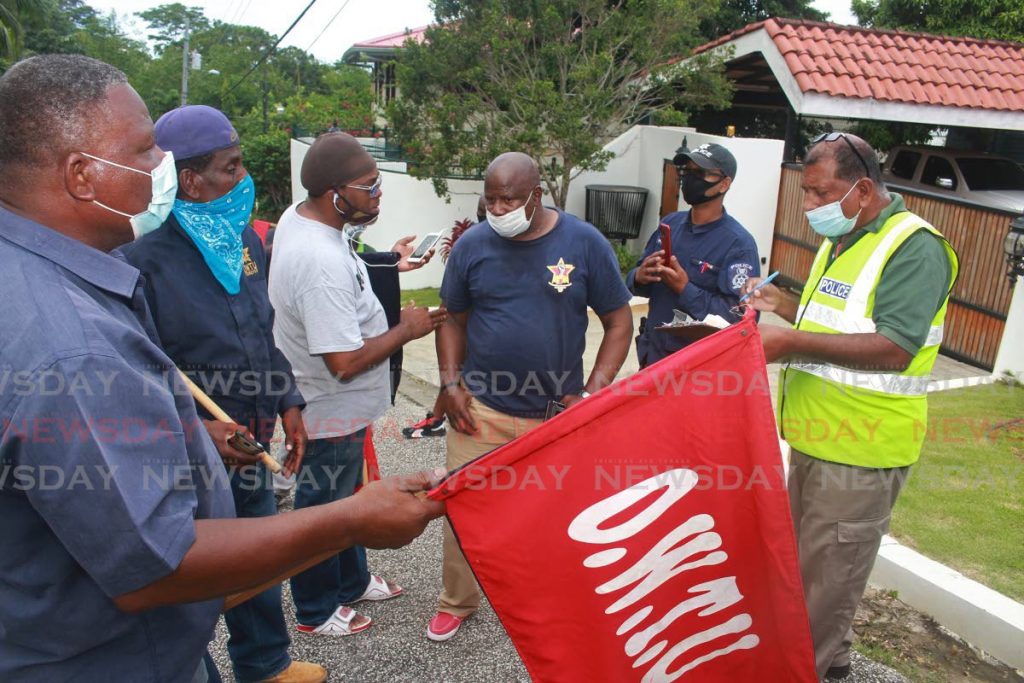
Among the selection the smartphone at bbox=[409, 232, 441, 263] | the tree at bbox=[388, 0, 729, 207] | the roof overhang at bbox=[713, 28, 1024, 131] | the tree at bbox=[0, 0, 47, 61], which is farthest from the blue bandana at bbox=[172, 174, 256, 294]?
the tree at bbox=[0, 0, 47, 61]

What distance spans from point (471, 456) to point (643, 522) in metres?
1.47

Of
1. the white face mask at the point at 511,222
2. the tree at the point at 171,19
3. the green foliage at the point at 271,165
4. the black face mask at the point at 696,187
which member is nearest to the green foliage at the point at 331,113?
the green foliage at the point at 271,165

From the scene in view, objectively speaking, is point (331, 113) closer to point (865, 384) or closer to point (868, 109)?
point (868, 109)

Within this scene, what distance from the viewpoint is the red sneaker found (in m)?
3.30

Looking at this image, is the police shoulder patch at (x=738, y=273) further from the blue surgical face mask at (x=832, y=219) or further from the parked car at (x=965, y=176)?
the parked car at (x=965, y=176)

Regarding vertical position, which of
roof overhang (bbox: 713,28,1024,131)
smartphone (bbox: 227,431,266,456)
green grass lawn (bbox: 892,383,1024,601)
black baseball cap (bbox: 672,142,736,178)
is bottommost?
green grass lawn (bbox: 892,383,1024,601)

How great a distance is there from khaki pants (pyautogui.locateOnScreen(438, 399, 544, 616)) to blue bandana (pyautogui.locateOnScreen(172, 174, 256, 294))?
3.86ft

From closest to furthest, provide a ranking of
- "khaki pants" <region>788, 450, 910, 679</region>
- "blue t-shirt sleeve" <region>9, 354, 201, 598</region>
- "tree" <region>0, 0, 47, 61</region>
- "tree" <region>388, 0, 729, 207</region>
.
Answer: "blue t-shirt sleeve" <region>9, 354, 201, 598</region> → "khaki pants" <region>788, 450, 910, 679</region> → "tree" <region>388, 0, 729, 207</region> → "tree" <region>0, 0, 47, 61</region>

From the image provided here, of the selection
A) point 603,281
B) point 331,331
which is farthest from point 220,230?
point 603,281

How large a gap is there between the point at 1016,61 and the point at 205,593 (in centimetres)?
1297

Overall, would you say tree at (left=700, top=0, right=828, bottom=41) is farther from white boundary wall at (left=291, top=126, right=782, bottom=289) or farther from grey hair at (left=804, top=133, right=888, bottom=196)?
grey hair at (left=804, top=133, right=888, bottom=196)

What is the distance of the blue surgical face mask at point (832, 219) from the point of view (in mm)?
2770

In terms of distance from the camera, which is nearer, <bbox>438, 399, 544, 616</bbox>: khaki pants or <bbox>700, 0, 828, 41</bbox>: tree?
<bbox>438, 399, 544, 616</bbox>: khaki pants

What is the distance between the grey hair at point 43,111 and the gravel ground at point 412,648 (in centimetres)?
235
